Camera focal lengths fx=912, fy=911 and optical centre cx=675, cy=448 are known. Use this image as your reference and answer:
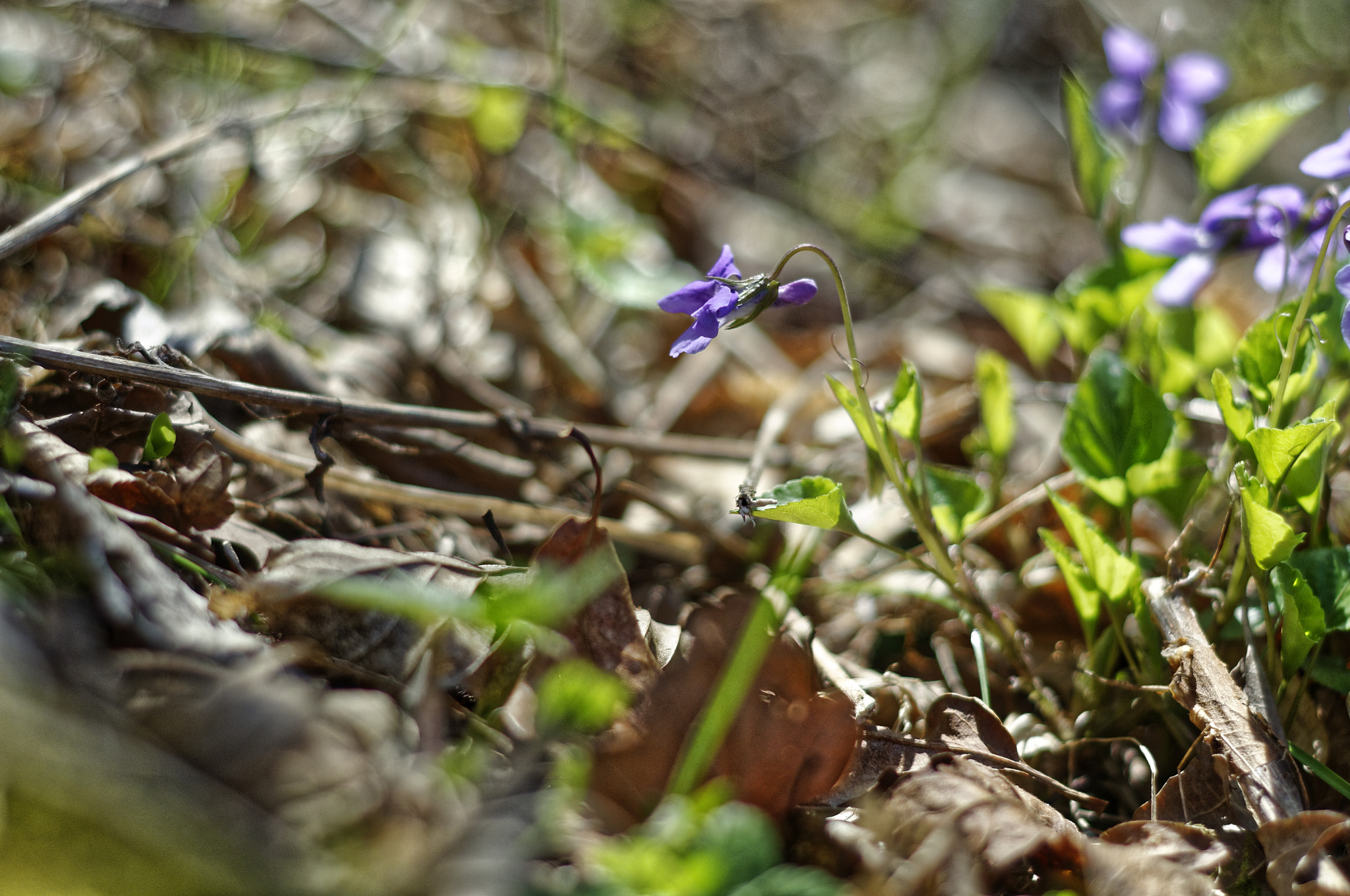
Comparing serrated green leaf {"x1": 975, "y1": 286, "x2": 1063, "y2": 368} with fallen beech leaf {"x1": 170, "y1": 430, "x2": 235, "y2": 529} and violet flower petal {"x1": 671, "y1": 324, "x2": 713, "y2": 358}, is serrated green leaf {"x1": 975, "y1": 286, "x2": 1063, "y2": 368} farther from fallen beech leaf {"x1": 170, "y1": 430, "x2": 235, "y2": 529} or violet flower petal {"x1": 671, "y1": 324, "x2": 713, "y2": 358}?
fallen beech leaf {"x1": 170, "y1": 430, "x2": 235, "y2": 529}

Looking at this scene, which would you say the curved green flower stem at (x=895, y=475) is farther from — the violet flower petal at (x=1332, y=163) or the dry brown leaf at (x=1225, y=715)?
the violet flower petal at (x=1332, y=163)

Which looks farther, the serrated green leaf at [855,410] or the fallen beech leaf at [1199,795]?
the serrated green leaf at [855,410]

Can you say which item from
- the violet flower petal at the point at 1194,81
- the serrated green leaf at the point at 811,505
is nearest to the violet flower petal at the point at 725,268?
the serrated green leaf at the point at 811,505

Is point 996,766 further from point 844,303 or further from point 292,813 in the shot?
point 292,813

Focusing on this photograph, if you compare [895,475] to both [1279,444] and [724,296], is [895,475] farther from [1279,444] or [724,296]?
[1279,444]

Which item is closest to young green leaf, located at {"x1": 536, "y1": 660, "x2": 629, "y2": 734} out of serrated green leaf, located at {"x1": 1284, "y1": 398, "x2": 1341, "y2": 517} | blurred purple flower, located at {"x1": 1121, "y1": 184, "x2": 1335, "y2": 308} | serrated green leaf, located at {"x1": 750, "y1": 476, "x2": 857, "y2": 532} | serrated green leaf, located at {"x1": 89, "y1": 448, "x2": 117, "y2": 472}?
serrated green leaf, located at {"x1": 750, "y1": 476, "x2": 857, "y2": 532}

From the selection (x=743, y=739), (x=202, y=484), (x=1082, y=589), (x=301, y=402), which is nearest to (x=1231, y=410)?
(x=1082, y=589)
